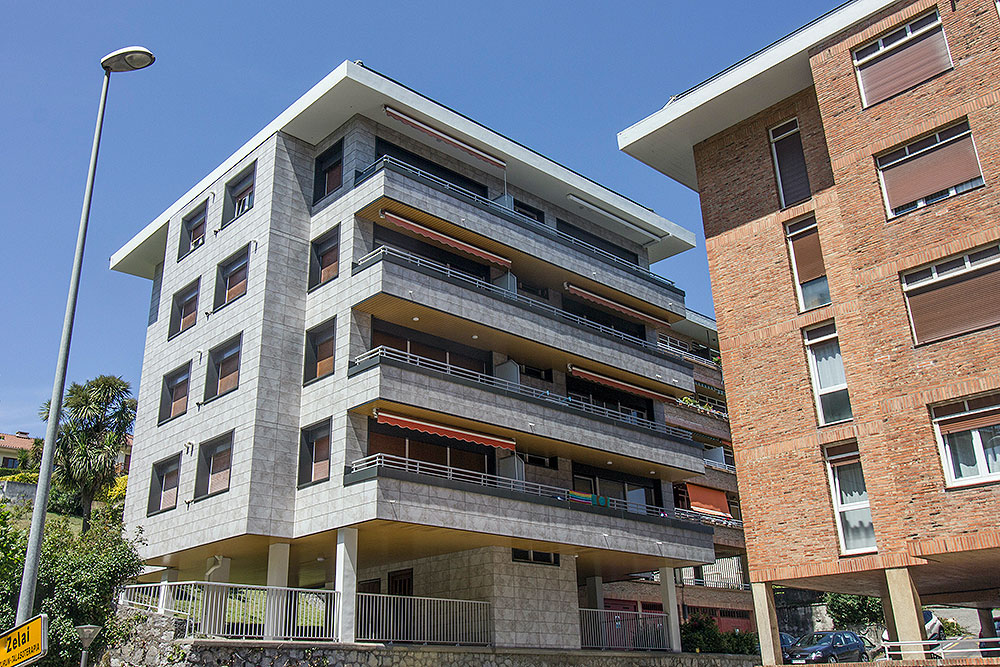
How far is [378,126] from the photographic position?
28781 millimetres

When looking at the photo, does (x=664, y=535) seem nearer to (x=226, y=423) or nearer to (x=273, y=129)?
(x=226, y=423)

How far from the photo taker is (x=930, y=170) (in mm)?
18203

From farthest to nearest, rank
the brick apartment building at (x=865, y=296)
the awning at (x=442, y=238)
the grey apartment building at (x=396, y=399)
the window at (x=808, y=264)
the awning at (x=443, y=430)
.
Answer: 1. the awning at (x=442, y=238)
2. the awning at (x=443, y=430)
3. the grey apartment building at (x=396, y=399)
4. the window at (x=808, y=264)
5. the brick apartment building at (x=865, y=296)

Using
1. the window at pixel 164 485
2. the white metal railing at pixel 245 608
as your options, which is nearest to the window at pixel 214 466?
the window at pixel 164 485

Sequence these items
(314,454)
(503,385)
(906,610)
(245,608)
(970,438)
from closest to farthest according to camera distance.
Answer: (970,438), (906,610), (245,608), (314,454), (503,385)

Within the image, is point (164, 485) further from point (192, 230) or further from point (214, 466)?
point (192, 230)

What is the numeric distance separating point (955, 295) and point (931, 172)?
288cm

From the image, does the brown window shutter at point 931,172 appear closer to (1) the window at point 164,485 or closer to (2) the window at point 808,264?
(2) the window at point 808,264

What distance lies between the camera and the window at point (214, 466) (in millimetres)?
25516

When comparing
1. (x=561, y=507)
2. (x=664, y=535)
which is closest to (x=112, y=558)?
(x=561, y=507)

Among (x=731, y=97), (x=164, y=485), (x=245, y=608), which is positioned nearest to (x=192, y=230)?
(x=164, y=485)

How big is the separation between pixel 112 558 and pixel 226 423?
4.84 meters

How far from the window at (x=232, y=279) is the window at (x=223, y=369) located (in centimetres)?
162

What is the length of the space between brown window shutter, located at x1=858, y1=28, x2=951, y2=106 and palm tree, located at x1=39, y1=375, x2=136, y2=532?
35.0 m
